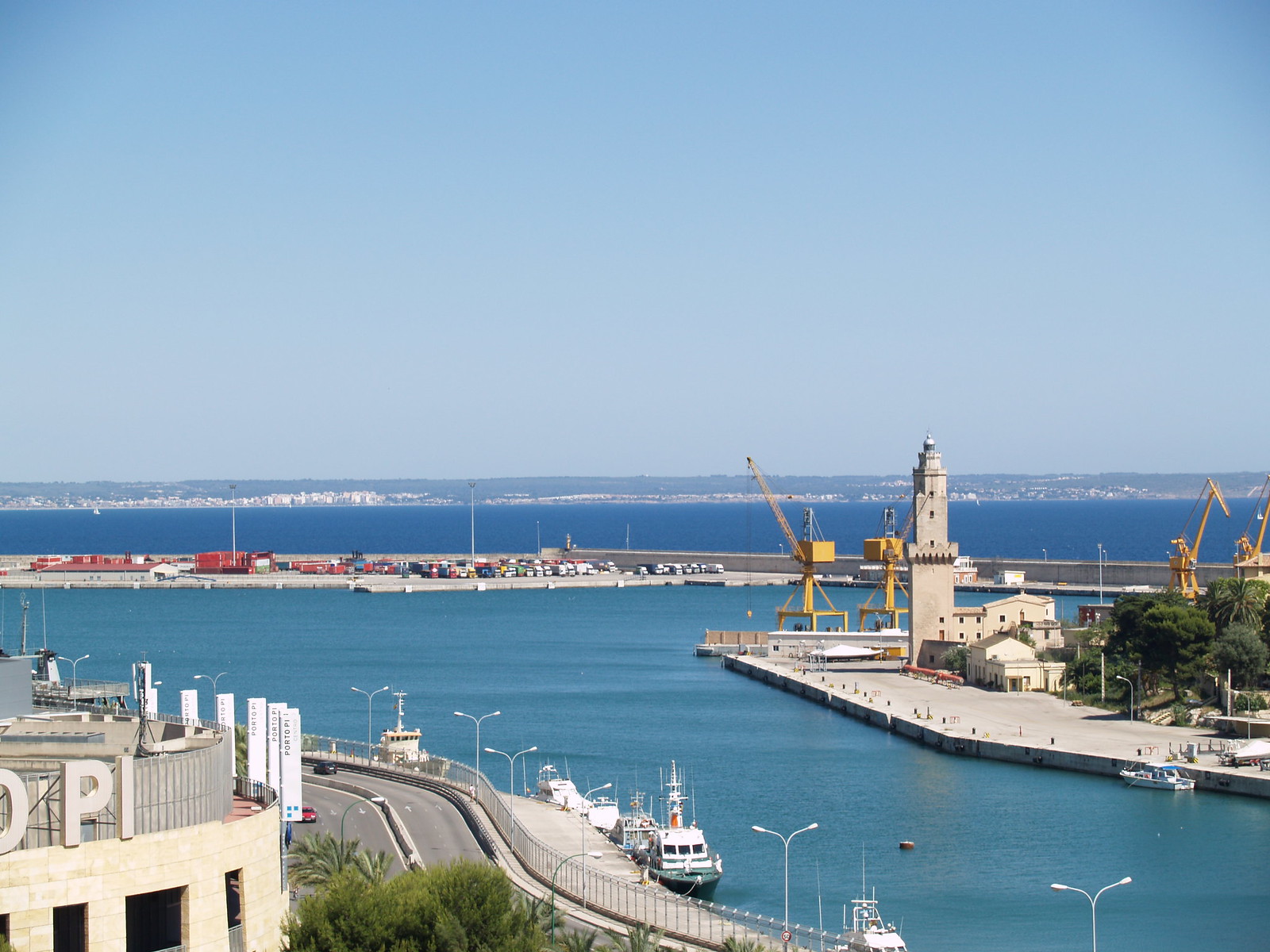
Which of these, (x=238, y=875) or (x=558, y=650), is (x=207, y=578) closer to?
(x=558, y=650)

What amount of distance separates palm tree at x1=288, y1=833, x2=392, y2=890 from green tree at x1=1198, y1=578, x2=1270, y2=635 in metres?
50.6

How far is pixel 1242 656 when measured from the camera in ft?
241

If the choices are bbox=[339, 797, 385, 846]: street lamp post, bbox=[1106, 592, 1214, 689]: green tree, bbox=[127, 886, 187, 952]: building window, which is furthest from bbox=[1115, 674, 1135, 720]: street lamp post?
bbox=[127, 886, 187, 952]: building window

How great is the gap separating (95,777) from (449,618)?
422ft

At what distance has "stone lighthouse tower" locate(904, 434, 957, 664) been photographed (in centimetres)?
10200

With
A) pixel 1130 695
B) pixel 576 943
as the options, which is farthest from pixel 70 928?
pixel 1130 695

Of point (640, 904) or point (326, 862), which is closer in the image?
point (326, 862)

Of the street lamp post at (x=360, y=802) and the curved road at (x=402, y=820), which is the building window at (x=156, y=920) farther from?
the street lamp post at (x=360, y=802)

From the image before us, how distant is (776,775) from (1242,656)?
23398 mm

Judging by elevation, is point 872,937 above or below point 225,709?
below

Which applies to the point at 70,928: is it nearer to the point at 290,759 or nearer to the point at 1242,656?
the point at 290,759

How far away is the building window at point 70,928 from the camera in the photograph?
2550cm

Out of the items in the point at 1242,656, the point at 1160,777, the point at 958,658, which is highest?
the point at 1242,656

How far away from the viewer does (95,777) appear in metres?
25.5
